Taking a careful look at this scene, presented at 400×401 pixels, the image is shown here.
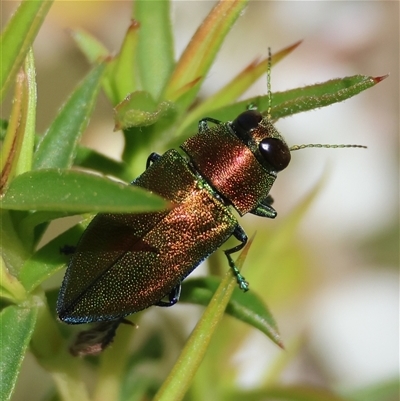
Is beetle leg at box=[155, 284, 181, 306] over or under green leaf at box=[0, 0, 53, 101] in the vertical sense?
under

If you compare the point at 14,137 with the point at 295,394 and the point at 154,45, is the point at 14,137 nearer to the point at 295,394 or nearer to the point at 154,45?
the point at 154,45

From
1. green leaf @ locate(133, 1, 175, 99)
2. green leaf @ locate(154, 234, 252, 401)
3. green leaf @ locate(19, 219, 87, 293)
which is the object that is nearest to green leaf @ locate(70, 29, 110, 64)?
green leaf @ locate(133, 1, 175, 99)

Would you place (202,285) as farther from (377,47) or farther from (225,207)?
(377,47)

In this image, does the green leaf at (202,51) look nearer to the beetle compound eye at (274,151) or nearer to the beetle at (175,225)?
the beetle at (175,225)

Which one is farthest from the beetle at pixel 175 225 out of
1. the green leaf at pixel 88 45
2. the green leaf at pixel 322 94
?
the green leaf at pixel 88 45

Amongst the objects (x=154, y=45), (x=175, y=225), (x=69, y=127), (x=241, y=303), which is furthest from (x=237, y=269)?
(x=154, y=45)

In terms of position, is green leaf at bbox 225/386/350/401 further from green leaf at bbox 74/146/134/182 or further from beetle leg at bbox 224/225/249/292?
green leaf at bbox 74/146/134/182

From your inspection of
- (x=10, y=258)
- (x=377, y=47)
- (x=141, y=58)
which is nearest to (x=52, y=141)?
(x=10, y=258)
